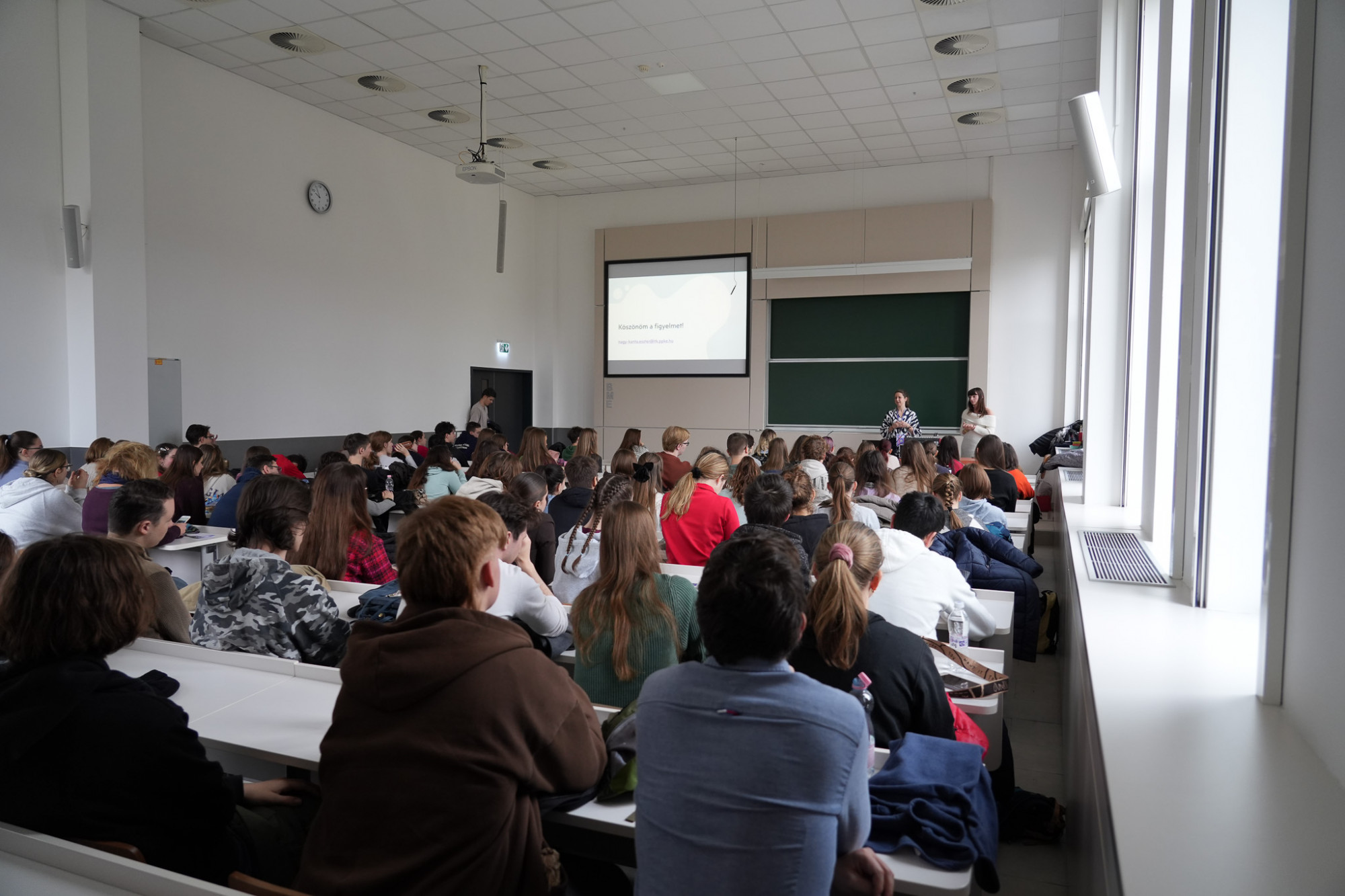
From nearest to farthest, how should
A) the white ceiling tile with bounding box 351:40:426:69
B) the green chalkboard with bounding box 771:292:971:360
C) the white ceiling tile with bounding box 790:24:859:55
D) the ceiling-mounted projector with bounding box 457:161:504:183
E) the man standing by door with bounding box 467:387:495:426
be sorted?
the white ceiling tile with bounding box 790:24:859:55, the white ceiling tile with bounding box 351:40:426:69, the ceiling-mounted projector with bounding box 457:161:504:183, the green chalkboard with bounding box 771:292:971:360, the man standing by door with bounding box 467:387:495:426

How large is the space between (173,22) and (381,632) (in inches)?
311

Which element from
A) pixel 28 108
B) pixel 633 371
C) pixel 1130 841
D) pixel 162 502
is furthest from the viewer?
pixel 633 371

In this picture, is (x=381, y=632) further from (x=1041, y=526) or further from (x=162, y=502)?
(x=1041, y=526)

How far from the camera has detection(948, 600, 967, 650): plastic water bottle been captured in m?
3.04

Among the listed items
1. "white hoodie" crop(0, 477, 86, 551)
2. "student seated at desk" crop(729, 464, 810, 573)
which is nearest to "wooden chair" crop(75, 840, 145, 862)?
"student seated at desk" crop(729, 464, 810, 573)

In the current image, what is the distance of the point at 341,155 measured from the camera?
9758mm

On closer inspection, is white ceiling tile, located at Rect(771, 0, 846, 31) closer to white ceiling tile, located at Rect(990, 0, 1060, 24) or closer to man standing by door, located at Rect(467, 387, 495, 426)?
white ceiling tile, located at Rect(990, 0, 1060, 24)

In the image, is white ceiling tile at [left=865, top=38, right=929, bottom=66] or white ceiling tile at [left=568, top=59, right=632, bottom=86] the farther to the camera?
white ceiling tile at [left=568, top=59, right=632, bottom=86]

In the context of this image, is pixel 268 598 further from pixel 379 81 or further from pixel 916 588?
pixel 379 81

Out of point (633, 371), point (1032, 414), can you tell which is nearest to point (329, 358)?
point (633, 371)

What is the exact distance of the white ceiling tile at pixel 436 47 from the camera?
7.52 m

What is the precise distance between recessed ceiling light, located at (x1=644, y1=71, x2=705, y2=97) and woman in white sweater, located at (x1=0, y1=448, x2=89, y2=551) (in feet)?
20.5

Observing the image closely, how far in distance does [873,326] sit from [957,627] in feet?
28.8

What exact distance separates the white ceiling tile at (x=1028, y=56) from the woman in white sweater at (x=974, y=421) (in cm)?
372
